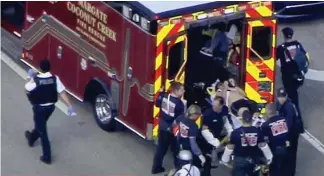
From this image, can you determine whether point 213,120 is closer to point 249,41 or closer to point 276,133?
point 276,133

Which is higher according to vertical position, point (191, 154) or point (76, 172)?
point (191, 154)

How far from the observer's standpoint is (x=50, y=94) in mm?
15523

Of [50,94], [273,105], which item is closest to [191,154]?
[273,105]

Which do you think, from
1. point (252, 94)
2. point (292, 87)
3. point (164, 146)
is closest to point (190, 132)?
point (164, 146)

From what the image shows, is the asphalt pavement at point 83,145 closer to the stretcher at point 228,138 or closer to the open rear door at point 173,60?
the open rear door at point 173,60

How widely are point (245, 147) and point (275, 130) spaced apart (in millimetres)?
566

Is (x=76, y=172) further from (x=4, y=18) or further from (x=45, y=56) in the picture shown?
(x=4, y=18)

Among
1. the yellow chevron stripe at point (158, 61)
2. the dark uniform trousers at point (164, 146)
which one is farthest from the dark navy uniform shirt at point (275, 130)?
the yellow chevron stripe at point (158, 61)

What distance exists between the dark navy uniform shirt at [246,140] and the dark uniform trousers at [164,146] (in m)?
1.25

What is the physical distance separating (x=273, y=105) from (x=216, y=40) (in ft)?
6.68

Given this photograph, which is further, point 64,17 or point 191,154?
point 64,17

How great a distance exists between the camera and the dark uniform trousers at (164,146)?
15.3m

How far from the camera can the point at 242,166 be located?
14336 millimetres

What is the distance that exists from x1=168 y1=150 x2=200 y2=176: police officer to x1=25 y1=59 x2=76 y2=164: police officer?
2.32m
